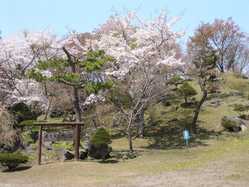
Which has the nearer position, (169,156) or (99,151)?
(99,151)

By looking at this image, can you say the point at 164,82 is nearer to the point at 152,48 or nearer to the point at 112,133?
the point at 152,48

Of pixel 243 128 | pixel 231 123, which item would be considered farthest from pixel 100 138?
pixel 243 128

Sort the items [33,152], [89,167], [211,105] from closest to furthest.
→ [89,167] → [33,152] → [211,105]

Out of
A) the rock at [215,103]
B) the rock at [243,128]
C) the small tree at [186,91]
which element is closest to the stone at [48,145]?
the rock at [243,128]

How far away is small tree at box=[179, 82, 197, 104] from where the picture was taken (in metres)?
33.8

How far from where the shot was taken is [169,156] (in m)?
21.5

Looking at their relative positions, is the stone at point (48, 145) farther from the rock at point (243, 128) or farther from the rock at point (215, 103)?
the rock at point (215, 103)

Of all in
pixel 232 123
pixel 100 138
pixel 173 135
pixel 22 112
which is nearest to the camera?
pixel 100 138

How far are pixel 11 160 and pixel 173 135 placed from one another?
1234 cm

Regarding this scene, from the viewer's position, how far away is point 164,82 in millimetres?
27297

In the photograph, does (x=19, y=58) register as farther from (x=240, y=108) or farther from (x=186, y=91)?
(x=240, y=108)

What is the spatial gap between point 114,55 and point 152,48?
2330mm

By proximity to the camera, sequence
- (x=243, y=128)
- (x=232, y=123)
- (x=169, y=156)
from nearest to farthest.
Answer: (x=169, y=156)
(x=243, y=128)
(x=232, y=123)

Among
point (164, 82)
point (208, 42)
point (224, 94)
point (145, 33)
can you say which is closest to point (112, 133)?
point (164, 82)
